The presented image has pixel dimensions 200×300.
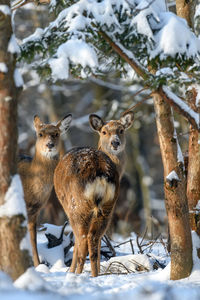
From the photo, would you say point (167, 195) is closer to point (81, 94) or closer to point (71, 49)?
point (71, 49)

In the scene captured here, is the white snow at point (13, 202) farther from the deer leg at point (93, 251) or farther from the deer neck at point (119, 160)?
the deer neck at point (119, 160)

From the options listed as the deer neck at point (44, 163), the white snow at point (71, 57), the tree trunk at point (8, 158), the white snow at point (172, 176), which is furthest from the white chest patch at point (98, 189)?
the deer neck at point (44, 163)

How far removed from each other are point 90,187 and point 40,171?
2343 millimetres

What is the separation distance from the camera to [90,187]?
19.3 feet

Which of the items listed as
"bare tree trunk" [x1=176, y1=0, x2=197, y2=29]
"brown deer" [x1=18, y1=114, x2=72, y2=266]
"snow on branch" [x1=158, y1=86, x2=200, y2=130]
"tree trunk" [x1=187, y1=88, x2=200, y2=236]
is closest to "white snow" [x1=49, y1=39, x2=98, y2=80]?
"snow on branch" [x1=158, y1=86, x2=200, y2=130]

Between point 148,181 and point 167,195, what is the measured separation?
1546 centimetres

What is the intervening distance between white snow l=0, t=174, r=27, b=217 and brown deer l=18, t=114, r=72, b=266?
347 cm

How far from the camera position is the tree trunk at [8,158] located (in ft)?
13.9

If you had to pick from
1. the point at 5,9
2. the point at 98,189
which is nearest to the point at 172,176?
the point at 98,189

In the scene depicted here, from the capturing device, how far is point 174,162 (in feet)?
17.0

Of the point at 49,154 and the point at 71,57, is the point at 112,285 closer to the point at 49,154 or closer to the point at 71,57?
the point at 71,57

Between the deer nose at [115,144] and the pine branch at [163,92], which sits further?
the deer nose at [115,144]

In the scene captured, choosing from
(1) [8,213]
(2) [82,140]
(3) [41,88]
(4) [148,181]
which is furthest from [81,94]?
(1) [8,213]

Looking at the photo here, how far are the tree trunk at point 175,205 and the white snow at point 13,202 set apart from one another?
4.95 ft
